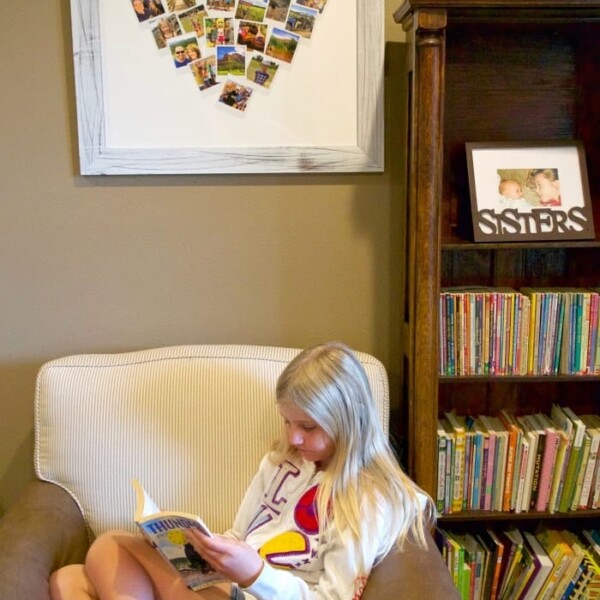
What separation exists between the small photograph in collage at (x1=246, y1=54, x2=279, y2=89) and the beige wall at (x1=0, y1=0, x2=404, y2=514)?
25 centimetres

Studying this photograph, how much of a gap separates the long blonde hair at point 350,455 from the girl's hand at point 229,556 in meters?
0.20

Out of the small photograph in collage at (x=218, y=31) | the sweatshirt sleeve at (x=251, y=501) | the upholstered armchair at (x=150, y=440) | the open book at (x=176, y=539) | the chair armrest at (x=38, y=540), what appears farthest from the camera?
the small photograph in collage at (x=218, y=31)

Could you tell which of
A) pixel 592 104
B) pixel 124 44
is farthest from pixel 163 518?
pixel 592 104

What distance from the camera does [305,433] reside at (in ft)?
5.05

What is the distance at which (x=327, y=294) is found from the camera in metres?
2.09

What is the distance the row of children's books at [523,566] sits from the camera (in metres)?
1.97

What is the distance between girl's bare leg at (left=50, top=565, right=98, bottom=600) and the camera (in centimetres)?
153

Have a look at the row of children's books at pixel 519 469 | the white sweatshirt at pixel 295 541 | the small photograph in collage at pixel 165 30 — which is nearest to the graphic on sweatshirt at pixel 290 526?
the white sweatshirt at pixel 295 541

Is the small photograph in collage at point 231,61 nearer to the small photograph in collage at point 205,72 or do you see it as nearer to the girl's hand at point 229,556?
the small photograph in collage at point 205,72

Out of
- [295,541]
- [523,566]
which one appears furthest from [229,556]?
[523,566]

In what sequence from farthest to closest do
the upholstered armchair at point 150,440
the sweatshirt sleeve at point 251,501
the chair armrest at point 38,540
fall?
the upholstered armchair at point 150,440 → the sweatshirt sleeve at point 251,501 → the chair armrest at point 38,540

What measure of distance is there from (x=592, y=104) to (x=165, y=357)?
1323mm

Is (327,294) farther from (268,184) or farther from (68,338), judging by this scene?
(68,338)

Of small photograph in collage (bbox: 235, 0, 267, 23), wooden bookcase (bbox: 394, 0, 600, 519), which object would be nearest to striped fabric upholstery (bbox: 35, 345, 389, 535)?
wooden bookcase (bbox: 394, 0, 600, 519)
